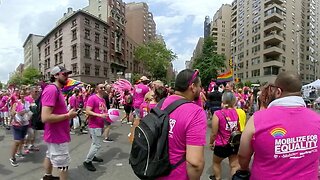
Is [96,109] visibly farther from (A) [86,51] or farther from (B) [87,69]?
(A) [86,51]

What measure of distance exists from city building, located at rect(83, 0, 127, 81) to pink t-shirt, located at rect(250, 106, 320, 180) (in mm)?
55736

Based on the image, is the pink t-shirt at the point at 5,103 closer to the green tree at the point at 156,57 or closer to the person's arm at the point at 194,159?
the person's arm at the point at 194,159

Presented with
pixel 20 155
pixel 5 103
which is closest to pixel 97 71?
pixel 5 103

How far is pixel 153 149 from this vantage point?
2.24 meters

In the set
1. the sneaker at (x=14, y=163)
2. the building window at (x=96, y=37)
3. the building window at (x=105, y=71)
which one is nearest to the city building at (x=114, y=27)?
the building window at (x=105, y=71)

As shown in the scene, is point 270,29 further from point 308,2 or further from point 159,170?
point 159,170

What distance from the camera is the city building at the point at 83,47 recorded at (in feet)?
163

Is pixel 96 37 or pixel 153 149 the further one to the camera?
pixel 96 37

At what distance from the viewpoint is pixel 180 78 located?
8.04ft

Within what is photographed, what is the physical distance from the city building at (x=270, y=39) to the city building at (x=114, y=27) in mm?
30287

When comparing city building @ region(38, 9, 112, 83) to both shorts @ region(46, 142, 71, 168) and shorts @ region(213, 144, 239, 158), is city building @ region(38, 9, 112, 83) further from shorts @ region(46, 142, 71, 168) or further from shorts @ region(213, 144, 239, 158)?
shorts @ region(213, 144, 239, 158)

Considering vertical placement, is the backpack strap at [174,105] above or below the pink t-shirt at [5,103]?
above

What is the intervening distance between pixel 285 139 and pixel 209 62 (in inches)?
1896

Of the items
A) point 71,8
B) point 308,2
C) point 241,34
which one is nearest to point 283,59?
point 241,34
